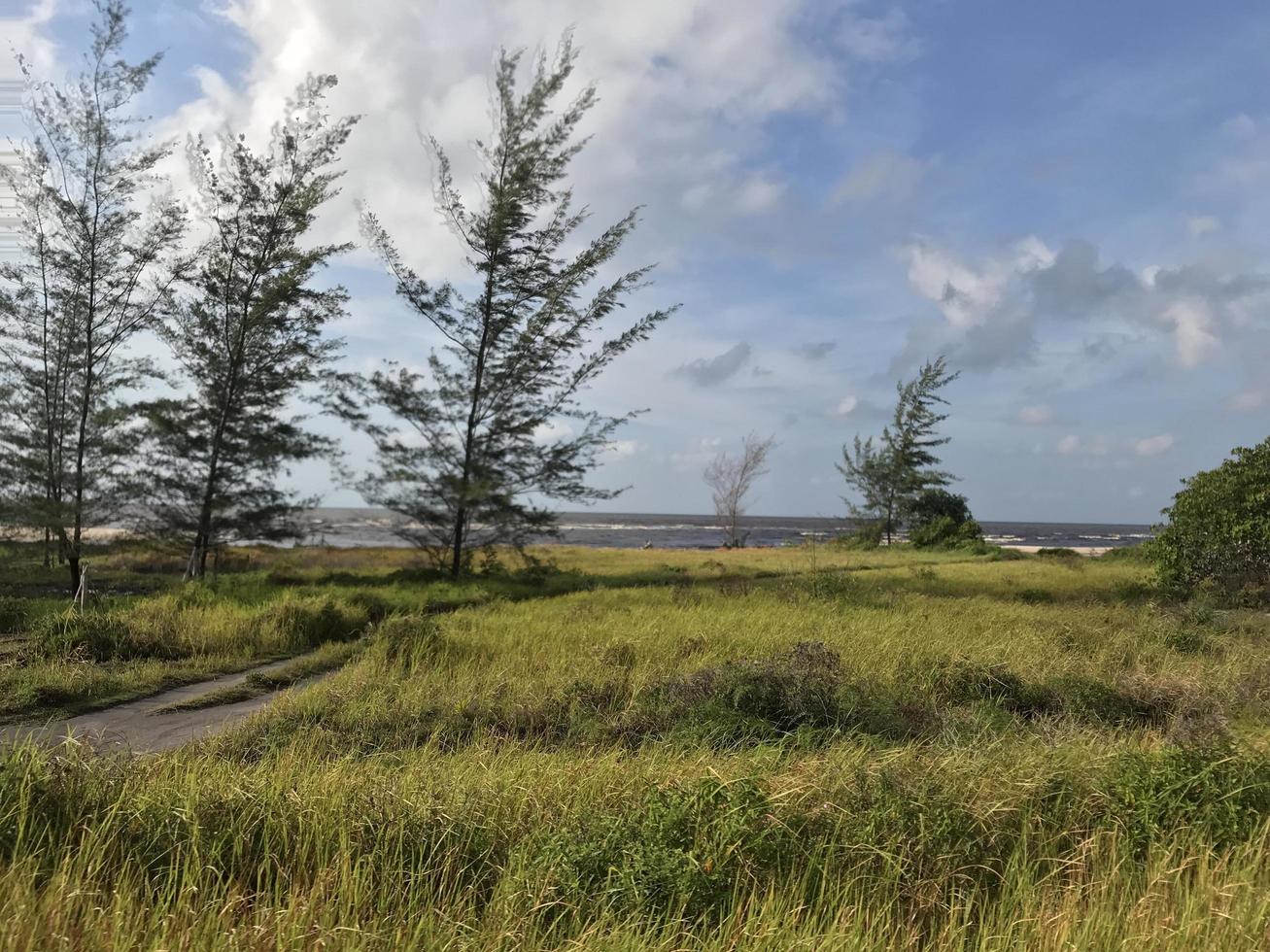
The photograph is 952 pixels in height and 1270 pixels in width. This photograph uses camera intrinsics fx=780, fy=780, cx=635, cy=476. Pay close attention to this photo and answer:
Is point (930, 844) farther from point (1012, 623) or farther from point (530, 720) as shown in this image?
point (1012, 623)

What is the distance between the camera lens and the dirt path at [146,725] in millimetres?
5512

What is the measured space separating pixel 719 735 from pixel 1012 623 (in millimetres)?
7473

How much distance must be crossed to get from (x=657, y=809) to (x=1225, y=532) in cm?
1456

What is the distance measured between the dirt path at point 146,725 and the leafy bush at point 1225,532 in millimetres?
15504

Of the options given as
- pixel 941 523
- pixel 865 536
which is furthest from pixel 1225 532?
pixel 865 536

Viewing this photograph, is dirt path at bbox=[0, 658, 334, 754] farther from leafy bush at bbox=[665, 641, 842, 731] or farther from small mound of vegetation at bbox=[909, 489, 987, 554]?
small mound of vegetation at bbox=[909, 489, 987, 554]

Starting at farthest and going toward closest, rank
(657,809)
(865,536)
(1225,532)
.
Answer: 1. (865,536)
2. (1225,532)
3. (657,809)

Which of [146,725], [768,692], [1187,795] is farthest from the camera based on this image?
[768,692]

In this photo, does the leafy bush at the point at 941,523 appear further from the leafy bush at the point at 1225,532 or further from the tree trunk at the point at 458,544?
the tree trunk at the point at 458,544

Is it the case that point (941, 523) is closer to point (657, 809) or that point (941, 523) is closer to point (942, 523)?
point (942, 523)

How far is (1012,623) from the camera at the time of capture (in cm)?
1133

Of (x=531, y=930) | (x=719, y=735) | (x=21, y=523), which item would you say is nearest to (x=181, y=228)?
(x=21, y=523)

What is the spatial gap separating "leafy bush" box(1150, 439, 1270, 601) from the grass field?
7221mm

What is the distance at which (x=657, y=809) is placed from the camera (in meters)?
3.77
